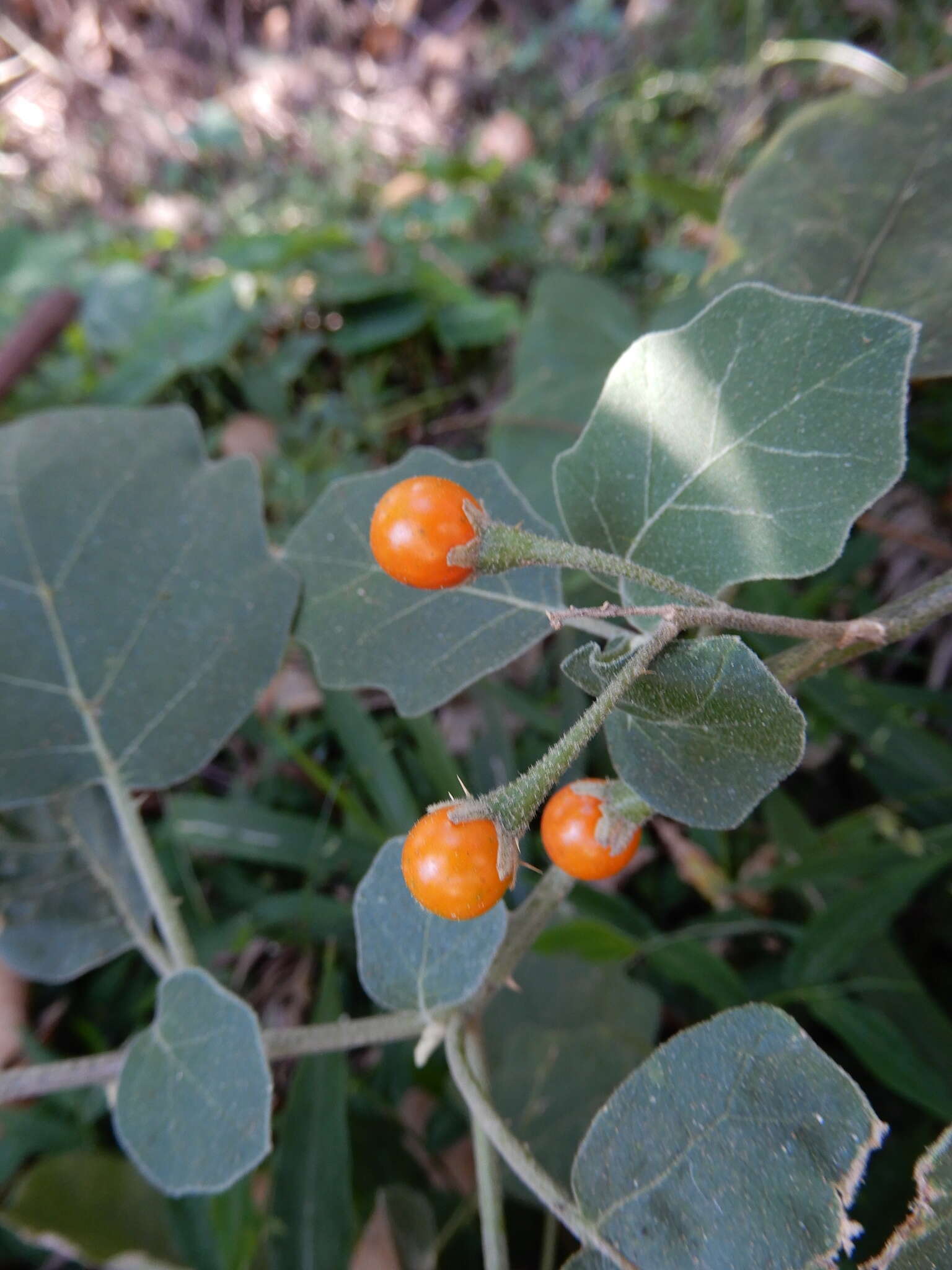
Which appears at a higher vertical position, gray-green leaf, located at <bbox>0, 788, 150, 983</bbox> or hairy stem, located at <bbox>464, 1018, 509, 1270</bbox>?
gray-green leaf, located at <bbox>0, 788, 150, 983</bbox>

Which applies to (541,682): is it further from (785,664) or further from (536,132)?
(536,132)

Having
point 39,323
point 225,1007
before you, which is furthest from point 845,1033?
point 39,323

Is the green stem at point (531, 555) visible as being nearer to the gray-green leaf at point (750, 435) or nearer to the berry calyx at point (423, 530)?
the berry calyx at point (423, 530)

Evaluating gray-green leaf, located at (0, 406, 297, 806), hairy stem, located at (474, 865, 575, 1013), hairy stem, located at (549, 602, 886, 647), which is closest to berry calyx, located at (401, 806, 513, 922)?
hairy stem, located at (549, 602, 886, 647)

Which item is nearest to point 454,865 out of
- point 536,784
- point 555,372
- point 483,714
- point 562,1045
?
point 536,784

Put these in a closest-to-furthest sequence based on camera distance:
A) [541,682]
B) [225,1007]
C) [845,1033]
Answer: [225,1007]
[845,1033]
[541,682]

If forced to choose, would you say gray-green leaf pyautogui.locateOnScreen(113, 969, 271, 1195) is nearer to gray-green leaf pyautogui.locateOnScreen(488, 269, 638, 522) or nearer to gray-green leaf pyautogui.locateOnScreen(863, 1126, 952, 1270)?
gray-green leaf pyautogui.locateOnScreen(863, 1126, 952, 1270)

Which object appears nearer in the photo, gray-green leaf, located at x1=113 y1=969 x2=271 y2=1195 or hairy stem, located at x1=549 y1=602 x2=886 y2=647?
hairy stem, located at x1=549 y1=602 x2=886 y2=647
